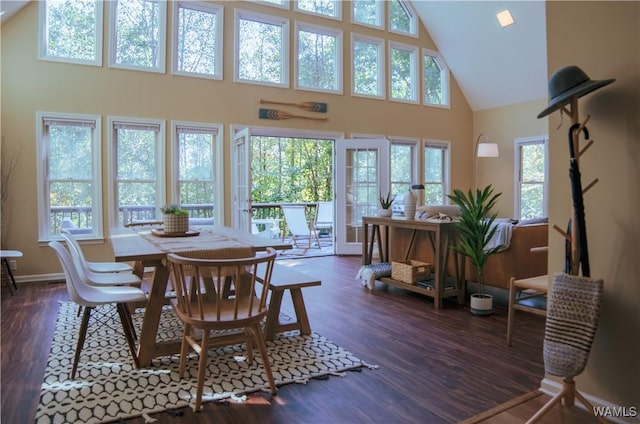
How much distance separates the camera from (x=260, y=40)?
22.5 feet

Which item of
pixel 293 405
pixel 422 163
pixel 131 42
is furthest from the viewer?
pixel 422 163

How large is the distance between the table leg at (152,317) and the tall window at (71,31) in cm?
419

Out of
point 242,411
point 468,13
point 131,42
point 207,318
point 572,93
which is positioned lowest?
point 242,411

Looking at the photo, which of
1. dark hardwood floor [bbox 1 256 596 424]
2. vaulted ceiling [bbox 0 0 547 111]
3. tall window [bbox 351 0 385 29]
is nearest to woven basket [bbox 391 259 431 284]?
dark hardwood floor [bbox 1 256 596 424]

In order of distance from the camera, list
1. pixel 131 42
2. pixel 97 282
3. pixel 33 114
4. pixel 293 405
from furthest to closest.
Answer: pixel 131 42 < pixel 33 114 < pixel 97 282 < pixel 293 405

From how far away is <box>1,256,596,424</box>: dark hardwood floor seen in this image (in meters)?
2.17

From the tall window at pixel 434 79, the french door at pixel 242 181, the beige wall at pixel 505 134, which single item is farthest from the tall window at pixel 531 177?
the french door at pixel 242 181

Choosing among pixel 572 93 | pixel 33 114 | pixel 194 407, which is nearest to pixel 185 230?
pixel 194 407

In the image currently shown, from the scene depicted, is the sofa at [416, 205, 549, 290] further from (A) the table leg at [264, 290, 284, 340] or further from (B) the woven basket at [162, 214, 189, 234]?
(B) the woven basket at [162, 214, 189, 234]

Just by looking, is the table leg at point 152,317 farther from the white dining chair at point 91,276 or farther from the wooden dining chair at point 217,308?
the white dining chair at point 91,276

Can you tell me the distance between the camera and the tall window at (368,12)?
25.2 feet

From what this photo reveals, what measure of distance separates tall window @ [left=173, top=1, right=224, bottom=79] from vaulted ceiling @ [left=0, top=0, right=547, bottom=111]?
13.0ft

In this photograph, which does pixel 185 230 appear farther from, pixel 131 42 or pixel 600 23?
pixel 131 42

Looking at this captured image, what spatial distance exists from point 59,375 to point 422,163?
7130 mm
